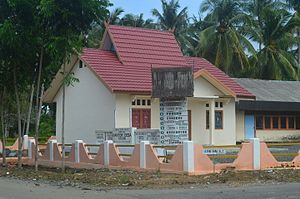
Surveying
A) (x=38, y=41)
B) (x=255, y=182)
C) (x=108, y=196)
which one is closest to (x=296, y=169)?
(x=255, y=182)

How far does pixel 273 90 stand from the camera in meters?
37.6

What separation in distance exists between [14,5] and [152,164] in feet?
23.9

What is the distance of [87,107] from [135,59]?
3414mm

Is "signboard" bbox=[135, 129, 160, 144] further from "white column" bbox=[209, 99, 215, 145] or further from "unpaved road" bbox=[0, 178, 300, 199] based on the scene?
"white column" bbox=[209, 99, 215, 145]

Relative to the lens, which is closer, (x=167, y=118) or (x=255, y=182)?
(x=255, y=182)

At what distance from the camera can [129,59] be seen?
27344mm

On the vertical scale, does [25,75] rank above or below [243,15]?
below

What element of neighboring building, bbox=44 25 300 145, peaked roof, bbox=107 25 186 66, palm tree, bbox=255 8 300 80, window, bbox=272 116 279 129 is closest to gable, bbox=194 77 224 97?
neighboring building, bbox=44 25 300 145

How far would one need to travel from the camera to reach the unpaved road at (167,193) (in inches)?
510

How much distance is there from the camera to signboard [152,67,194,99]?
1914 centimetres

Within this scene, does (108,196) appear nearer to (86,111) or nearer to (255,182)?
(255,182)

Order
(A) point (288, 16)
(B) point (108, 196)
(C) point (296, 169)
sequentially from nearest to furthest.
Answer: (B) point (108, 196), (C) point (296, 169), (A) point (288, 16)

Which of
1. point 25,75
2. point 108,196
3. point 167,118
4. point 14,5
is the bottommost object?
point 108,196

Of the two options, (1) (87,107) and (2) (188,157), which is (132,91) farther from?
(2) (188,157)
